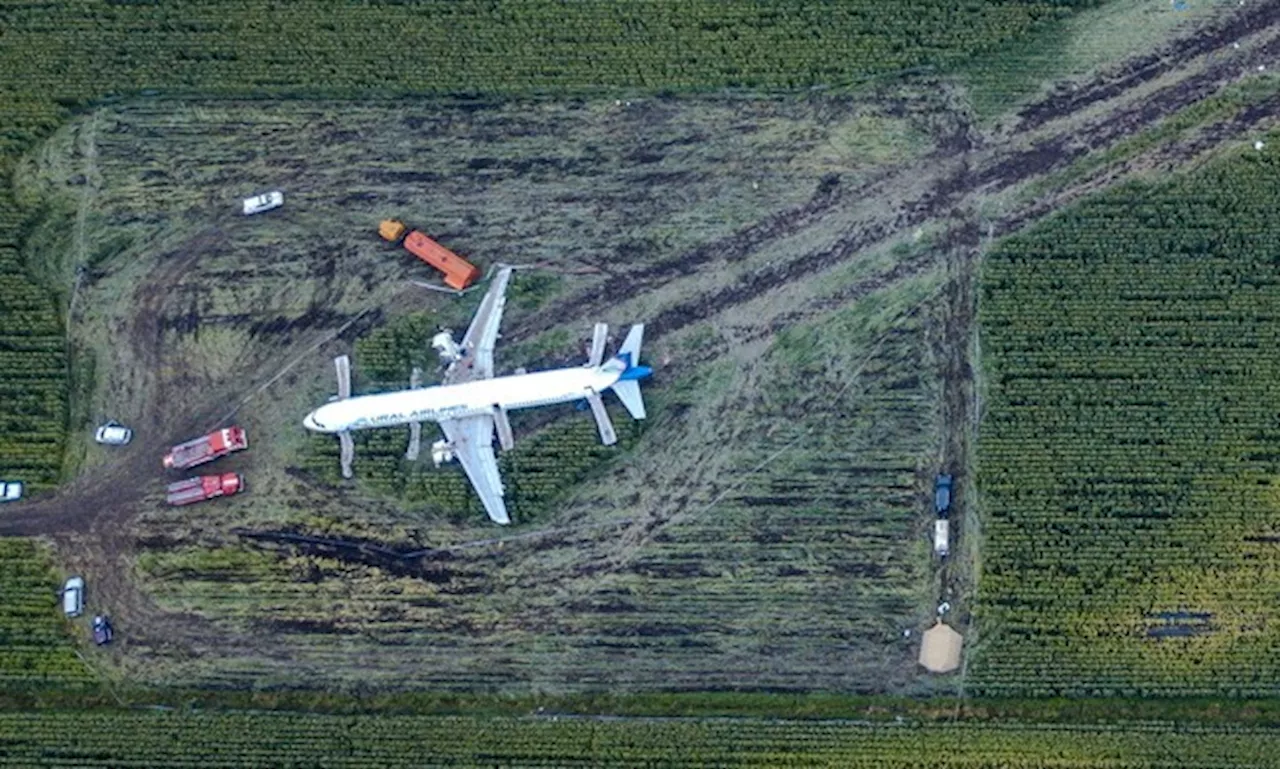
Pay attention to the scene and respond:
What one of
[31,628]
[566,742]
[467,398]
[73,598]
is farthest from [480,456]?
[31,628]

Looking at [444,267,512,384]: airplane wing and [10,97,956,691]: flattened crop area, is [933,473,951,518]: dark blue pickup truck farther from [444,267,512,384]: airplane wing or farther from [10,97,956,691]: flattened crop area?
[444,267,512,384]: airplane wing

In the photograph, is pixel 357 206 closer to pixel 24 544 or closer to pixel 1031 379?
pixel 24 544

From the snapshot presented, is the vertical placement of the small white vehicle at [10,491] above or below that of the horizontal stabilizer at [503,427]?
below

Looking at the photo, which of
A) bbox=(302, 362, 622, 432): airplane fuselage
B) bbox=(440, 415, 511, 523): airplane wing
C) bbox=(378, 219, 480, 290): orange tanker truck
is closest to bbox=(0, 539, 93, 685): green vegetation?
bbox=(302, 362, 622, 432): airplane fuselage

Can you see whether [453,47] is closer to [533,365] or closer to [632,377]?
[533,365]

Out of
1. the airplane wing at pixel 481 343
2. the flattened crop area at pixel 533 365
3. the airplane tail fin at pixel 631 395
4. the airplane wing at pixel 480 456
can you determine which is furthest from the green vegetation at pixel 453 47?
the airplane wing at pixel 480 456

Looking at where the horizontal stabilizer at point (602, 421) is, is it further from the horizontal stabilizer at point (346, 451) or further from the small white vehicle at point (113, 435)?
the small white vehicle at point (113, 435)
